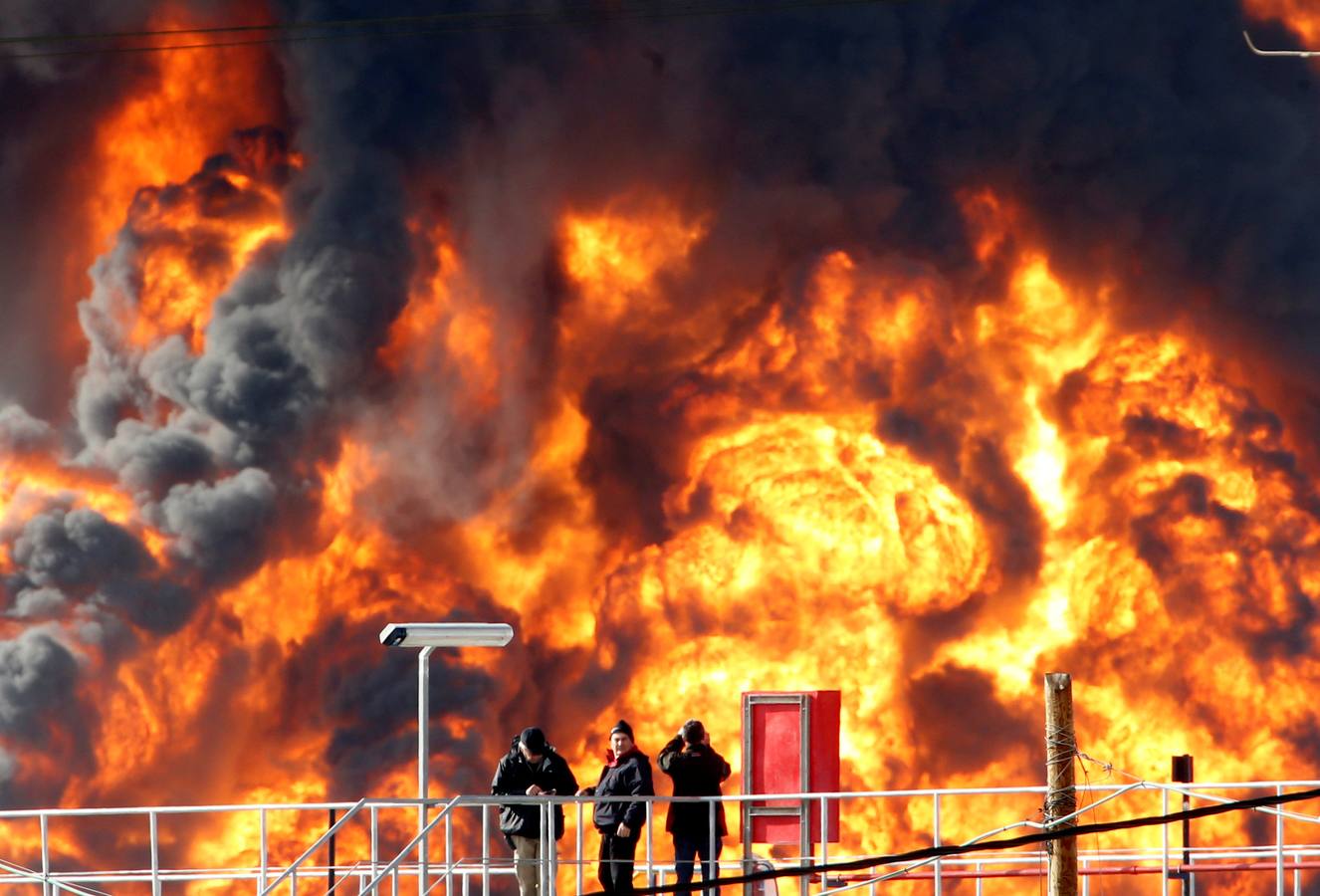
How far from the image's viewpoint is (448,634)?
14.8 meters

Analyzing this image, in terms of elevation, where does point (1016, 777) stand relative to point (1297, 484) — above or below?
below

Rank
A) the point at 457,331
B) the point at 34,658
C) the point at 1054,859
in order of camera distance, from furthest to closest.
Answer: the point at 457,331 < the point at 34,658 < the point at 1054,859

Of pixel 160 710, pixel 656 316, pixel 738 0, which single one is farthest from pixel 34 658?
pixel 738 0

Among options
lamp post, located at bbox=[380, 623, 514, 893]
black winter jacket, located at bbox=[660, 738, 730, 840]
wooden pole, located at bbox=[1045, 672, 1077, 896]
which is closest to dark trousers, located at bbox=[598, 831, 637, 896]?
black winter jacket, located at bbox=[660, 738, 730, 840]

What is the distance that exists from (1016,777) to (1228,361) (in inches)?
301

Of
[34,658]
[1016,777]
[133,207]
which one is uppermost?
[133,207]

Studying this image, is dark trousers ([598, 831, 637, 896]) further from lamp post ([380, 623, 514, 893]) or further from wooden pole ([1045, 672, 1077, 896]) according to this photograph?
wooden pole ([1045, 672, 1077, 896])

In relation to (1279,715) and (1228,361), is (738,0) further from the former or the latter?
(1279,715)

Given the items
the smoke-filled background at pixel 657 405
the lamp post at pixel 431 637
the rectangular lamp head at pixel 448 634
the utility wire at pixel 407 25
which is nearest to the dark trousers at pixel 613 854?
the lamp post at pixel 431 637

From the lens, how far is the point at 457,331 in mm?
33562

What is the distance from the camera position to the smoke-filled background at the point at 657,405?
106 feet

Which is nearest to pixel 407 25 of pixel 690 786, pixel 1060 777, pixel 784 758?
pixel 690 786

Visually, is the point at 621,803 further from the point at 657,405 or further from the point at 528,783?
the point at 657,405

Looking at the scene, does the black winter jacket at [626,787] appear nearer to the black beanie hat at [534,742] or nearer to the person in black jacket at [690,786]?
the person in black jacket at [690,786]
